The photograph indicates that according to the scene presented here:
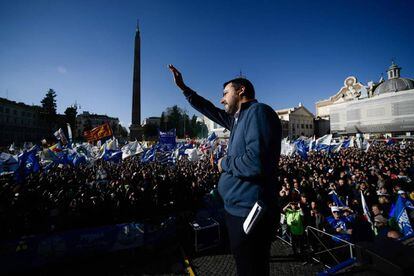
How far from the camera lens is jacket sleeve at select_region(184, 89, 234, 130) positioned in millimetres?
2141

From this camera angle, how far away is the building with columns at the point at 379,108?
56750 mm

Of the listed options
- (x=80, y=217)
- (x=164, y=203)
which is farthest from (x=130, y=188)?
(x=80, y=217)

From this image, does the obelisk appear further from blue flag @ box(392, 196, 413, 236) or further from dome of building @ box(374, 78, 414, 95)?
dome of building @ box(374, 78, 414, 95)

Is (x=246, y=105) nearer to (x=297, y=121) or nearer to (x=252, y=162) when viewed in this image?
(x=252, y=162)

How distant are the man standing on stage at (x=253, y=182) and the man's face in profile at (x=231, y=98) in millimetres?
183

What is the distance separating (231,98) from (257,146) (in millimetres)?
565

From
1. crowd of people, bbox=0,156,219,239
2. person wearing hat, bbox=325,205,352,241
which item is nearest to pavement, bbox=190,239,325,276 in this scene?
person wearing hat, bbox=325,205,352,241

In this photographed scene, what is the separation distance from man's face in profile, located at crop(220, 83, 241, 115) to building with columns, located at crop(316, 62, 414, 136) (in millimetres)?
71831

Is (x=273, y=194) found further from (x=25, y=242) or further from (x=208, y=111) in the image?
(x=25, y=242)

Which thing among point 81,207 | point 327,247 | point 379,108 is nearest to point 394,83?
point 379,108

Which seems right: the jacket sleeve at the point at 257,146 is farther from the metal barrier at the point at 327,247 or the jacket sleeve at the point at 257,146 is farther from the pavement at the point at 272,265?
the metal barrier at the point at 327,247

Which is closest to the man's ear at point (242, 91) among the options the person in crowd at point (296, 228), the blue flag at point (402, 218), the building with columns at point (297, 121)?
the person in crowd at point (296, 228)

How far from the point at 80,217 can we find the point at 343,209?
28.2 feet

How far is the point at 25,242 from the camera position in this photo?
5.92 metres
